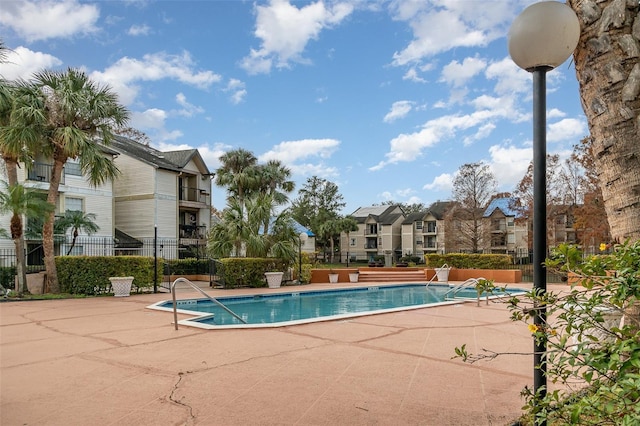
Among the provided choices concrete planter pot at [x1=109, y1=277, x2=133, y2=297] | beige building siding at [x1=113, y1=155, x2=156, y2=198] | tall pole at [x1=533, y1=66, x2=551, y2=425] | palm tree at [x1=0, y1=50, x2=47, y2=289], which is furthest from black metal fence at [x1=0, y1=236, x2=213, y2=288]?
tall pole at [x1=533, y1=66, x2=551, y2=425]

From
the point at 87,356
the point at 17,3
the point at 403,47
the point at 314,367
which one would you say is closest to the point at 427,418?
the point at 314,367

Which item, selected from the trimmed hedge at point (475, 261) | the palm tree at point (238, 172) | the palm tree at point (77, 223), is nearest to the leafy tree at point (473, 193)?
the trimmed hedge at point (475, 261)

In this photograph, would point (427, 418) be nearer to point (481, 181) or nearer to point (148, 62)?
point (148, 62)

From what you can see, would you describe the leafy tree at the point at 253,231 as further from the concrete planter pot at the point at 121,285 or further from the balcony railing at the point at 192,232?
the balcony railing at the point at 192,232

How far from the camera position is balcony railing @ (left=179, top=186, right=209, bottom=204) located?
30500mm

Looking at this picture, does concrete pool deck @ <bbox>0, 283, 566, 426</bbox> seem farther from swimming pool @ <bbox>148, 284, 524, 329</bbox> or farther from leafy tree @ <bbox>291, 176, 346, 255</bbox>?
leafy tree @ <bbox>291, 176, 346, 255</bbox>

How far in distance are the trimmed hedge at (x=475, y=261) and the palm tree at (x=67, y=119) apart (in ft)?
53.5

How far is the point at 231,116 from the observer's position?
56.0 ft

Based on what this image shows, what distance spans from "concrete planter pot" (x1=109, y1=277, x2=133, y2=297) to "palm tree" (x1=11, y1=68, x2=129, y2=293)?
2.04m

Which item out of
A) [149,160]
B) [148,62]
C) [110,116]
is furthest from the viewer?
[149,160]

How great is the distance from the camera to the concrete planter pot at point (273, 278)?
57.5ft

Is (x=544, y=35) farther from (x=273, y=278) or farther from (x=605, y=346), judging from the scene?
(x=273, y=278)

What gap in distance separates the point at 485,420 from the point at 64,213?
24038mm

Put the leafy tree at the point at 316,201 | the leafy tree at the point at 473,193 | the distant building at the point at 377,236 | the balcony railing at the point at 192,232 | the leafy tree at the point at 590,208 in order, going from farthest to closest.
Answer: the distant building at the point at 377,236 < the leafy tree at the point at 316,201 < the leafy tree at the point at 473,193 < the balcony railing at the point at 192,232 < the leafy tree at the point at 590,208
